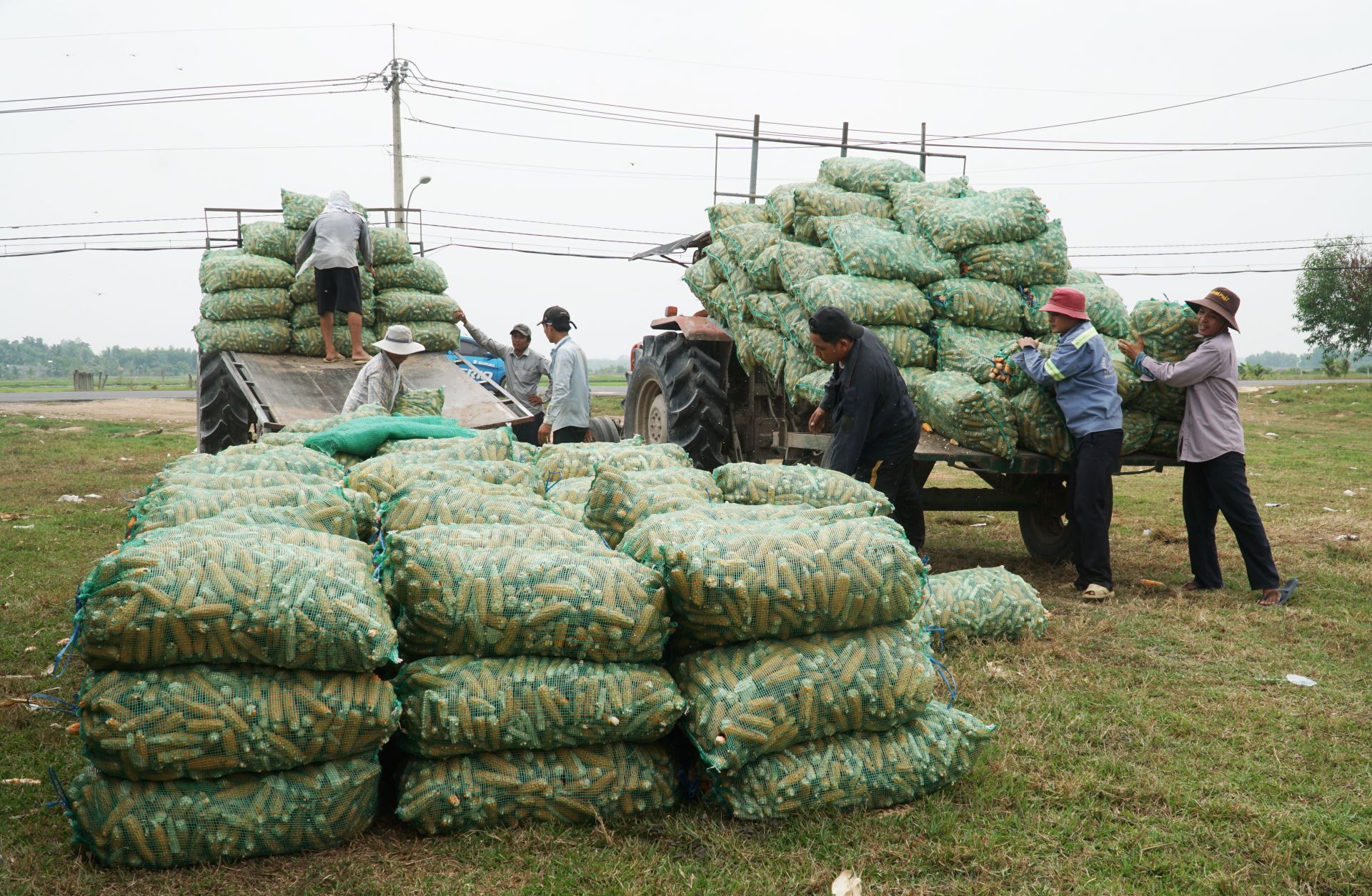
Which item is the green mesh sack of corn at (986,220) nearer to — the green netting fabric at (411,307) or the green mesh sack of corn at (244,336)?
the green netting fabric at (411,307)

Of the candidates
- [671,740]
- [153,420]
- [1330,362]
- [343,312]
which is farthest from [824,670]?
[1330,362]

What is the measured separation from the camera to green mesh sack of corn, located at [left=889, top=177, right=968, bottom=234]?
22.0ft

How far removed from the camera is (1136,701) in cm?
399

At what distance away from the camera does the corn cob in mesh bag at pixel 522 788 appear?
9.09ft

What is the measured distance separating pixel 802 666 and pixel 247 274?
24.2 ft

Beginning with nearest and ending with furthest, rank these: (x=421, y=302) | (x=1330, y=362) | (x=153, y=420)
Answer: (x=421, y=302) < (x=153, y=420) < (x=1330, y=362)

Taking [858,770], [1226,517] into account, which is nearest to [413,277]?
[1226,517]

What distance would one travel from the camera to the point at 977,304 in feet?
20.0

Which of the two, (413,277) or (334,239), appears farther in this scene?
(413,277)

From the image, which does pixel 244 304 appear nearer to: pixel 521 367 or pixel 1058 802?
pixel 521 367

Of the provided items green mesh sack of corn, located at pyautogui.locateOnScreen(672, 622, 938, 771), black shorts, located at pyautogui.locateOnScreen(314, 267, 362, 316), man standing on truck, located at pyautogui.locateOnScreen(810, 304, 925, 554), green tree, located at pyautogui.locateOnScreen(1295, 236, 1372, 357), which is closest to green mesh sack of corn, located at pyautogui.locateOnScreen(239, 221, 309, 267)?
black shorts, located at pyautogui.locateOnScreen(314, 267, 362, 316)

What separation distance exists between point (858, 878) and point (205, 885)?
1571mm

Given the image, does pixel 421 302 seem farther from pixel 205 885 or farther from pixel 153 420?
pixel 153 420

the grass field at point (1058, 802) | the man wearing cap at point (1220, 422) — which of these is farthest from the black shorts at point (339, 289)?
the man wearing cap at point (1220, 422)
